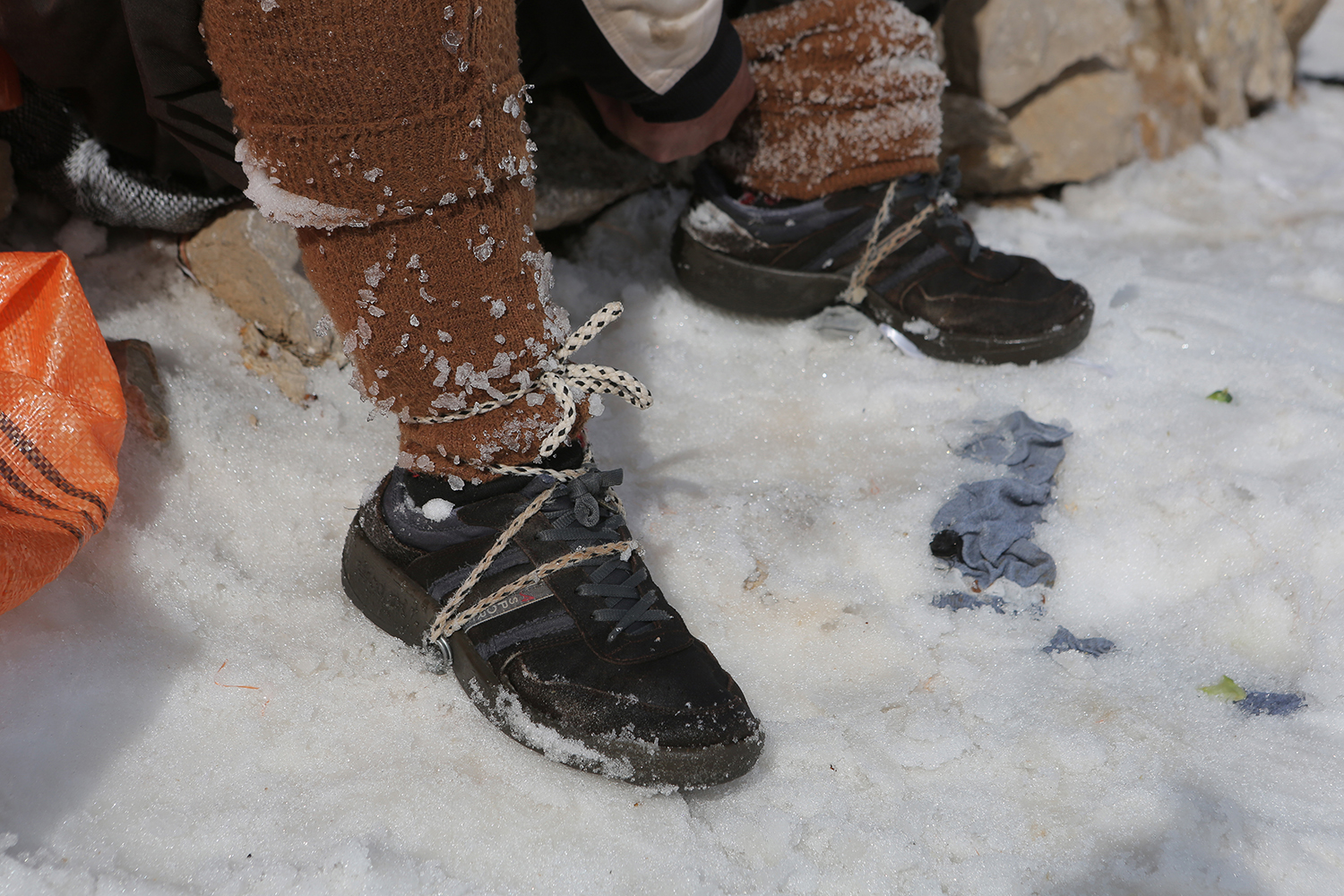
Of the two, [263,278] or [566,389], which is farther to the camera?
[263,278]

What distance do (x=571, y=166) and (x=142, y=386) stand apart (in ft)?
2.55

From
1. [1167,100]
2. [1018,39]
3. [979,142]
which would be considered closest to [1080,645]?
[979,142]

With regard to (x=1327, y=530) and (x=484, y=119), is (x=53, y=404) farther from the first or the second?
(x=1327, y=530)

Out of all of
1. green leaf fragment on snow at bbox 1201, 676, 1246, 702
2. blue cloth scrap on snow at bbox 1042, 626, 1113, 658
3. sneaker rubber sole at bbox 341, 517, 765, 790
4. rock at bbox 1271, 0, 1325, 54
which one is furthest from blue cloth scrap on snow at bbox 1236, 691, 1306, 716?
rock at bbox 1271, 0, 1325, 54

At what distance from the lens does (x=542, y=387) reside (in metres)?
0.90

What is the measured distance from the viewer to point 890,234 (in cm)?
141

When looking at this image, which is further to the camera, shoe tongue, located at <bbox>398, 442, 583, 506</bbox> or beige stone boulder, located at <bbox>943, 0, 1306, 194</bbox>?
beige stone boulder, located at <bbox>943, 0, 1306, 194</bbox>

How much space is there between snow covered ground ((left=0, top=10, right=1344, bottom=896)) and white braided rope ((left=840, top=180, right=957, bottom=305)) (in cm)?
9

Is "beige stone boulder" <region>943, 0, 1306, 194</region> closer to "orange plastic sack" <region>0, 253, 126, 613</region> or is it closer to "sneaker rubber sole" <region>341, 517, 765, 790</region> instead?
"sneaker rubber sole" <region>341, 517, 765, 790</region>

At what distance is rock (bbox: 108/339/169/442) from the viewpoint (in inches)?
42.6

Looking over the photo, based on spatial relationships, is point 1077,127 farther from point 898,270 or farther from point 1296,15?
point 1296,15

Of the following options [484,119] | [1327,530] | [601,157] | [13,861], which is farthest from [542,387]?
[1327,530]

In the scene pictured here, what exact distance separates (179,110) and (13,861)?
28.4 inches

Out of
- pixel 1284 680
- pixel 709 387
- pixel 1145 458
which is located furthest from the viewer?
pixel 709 387
